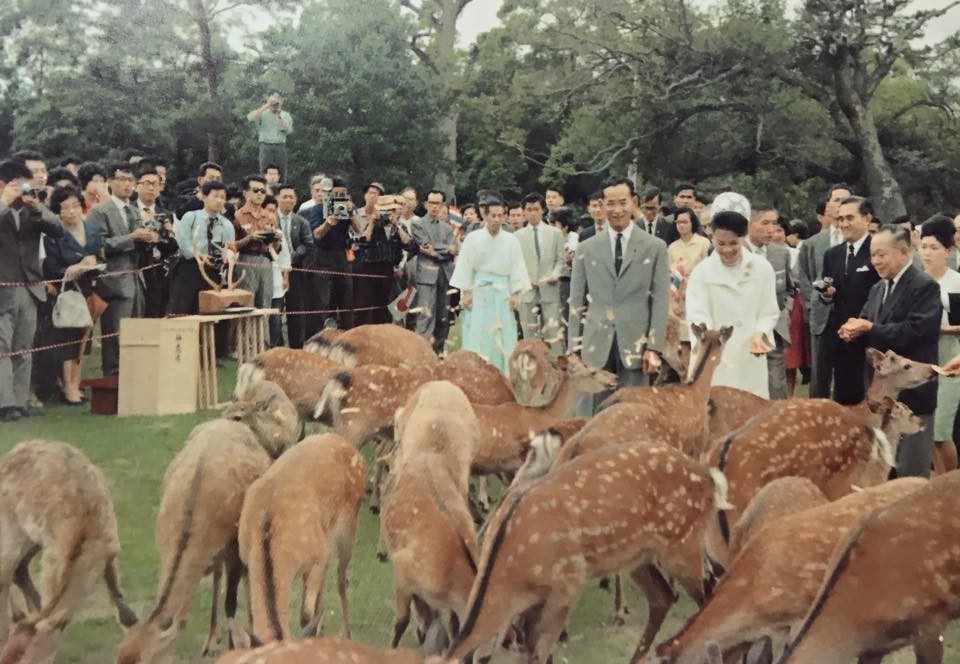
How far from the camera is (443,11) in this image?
28.9m

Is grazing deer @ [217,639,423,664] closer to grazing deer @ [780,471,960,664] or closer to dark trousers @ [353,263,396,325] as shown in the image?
grazing deer @ [780,471,960,664]

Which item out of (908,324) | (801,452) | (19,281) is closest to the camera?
(801,452)

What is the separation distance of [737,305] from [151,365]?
15.8 feet

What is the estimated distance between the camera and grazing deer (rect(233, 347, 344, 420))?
21.1 feet

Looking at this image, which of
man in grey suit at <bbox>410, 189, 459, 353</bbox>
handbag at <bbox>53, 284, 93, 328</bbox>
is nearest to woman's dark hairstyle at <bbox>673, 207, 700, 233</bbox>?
man in grey suit at <bbox>410, 189, 459, 353</bbox>

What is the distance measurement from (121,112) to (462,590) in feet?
63.3

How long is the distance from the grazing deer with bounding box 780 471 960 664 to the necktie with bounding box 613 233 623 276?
3121mm

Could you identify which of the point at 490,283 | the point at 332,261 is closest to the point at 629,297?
the point at 490,283

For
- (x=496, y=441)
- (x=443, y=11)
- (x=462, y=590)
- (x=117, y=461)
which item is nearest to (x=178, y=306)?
(x=117, y=461)

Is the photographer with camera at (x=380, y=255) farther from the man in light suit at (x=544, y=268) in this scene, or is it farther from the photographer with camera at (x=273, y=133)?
the photographer with camera at (x=273, y=133)

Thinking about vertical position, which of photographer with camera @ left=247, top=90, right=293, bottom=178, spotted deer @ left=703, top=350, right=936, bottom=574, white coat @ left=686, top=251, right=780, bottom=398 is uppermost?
photographer with camera @ left=247, top=90, right=293, bottom=178

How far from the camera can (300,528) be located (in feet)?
12.7

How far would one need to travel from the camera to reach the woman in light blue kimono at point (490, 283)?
8.45 meters

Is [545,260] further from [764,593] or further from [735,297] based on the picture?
[764,593]
